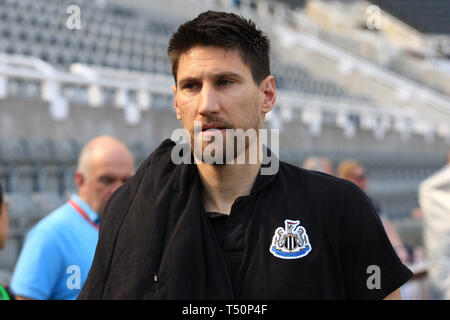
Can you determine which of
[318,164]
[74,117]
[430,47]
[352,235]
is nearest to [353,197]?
[352,235]

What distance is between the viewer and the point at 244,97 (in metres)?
A: 1.06

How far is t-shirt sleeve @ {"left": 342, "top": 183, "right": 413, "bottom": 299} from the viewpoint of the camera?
1039 millimetres

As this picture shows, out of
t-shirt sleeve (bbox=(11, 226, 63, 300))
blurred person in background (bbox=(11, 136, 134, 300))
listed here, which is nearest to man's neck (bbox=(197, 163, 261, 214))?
blurred person in background (bbox=(11, 136, 134, 300))

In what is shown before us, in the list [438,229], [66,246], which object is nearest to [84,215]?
[66,246]

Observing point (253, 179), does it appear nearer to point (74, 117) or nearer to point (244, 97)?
A: point (244, 97)

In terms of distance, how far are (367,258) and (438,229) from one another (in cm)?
239

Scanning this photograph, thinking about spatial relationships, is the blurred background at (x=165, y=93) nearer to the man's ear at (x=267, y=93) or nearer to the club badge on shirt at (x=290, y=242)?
the man's ear at (x=267, y=93)

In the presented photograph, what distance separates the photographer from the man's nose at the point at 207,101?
1.03 metres

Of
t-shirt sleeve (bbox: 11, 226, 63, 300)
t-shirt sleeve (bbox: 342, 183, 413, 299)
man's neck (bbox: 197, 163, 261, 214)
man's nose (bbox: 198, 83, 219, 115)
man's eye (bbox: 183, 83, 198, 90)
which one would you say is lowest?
t-shirt sleeve (bbox: 11, 226, 63, 300)

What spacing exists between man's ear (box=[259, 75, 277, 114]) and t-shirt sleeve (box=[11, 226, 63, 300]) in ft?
3.27

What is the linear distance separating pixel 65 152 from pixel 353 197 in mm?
4259

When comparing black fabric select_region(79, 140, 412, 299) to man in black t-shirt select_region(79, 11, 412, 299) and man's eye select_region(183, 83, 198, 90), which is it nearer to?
man in black t-shirt select_region(79, 11, 412, 299)

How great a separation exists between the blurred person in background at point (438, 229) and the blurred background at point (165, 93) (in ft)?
1.45
